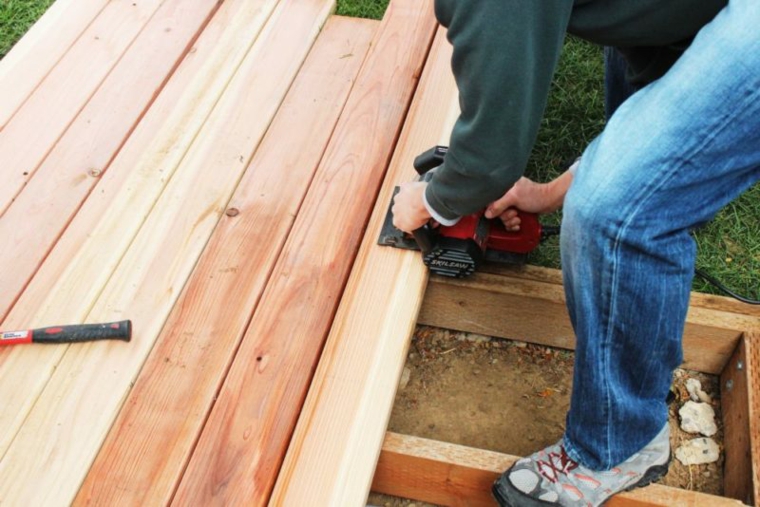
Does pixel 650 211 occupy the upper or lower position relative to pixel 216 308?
upper

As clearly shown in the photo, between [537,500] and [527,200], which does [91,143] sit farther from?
[537,500]

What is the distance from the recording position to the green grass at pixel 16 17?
10.1ft

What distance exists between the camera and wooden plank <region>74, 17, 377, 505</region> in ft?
5.35

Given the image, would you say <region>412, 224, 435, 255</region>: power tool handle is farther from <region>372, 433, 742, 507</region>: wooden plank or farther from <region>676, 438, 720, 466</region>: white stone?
<region>676, 438, 720, 466</region>: white stone

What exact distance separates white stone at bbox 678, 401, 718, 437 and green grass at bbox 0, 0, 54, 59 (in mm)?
2917

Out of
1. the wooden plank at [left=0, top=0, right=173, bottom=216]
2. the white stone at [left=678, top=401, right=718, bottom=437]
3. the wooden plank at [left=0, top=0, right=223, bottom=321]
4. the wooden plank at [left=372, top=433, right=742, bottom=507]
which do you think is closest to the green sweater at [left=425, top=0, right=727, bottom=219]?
the wooden plank at [left=372, top=433, right=742, bottom=507]

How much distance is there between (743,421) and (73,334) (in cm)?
172

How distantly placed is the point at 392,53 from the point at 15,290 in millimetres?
1386

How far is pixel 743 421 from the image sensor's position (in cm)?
192

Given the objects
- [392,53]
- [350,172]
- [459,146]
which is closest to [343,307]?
[350,172]

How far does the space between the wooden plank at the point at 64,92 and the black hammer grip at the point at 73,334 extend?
0.48 m

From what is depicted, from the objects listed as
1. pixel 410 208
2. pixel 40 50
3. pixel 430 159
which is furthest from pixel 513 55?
pixel 40 50

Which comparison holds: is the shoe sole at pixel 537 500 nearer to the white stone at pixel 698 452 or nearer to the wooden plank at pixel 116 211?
the white stone at pixel 698 452

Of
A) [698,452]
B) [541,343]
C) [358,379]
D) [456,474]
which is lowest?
[698,452]
